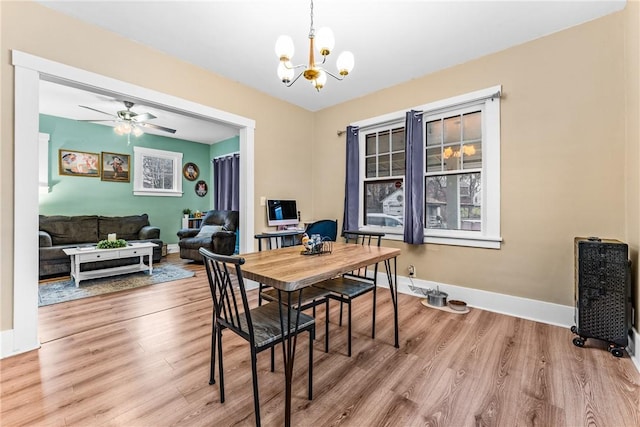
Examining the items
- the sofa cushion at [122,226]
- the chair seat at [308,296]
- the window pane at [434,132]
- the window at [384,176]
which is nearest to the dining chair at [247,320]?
the chair seat at [308,296]

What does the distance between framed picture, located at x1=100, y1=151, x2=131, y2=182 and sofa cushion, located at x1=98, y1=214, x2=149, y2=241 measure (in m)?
0.88

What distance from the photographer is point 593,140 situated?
2301 mm

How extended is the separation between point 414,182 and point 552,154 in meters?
1.28

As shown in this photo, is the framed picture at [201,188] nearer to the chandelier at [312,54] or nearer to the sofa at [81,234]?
the sofa at [81,234]

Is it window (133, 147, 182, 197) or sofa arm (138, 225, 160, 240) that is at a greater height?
window (133, 147, 182, 197)

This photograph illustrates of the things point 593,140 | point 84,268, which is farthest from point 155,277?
point 593,140

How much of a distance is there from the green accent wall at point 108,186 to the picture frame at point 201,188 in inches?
3.7

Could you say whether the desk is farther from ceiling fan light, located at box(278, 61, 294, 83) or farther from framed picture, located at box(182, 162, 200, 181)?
framed picture, located at box(182, 162, 200, 181)

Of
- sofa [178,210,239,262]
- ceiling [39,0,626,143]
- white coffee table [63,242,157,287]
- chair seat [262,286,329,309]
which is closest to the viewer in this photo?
chair seat [262,286,329,309]

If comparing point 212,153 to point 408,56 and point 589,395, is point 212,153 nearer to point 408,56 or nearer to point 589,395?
point 408,56

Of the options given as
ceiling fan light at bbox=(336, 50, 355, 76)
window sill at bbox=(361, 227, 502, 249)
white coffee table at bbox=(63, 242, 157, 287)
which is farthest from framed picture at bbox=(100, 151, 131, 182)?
window sill at bbox=(361, 227, 502, 249)

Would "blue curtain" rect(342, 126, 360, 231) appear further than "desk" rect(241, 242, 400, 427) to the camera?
Yes

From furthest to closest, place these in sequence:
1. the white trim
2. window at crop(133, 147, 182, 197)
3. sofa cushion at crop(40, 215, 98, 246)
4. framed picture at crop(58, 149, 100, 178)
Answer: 1. window at crop(133, 147, 182, 197)
2. framed picture at crop(58, 149, 100, 178)
3. sofa cushion at crop(40, 215, 98, 246)
4. the white trim

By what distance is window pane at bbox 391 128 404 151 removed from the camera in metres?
3.56
